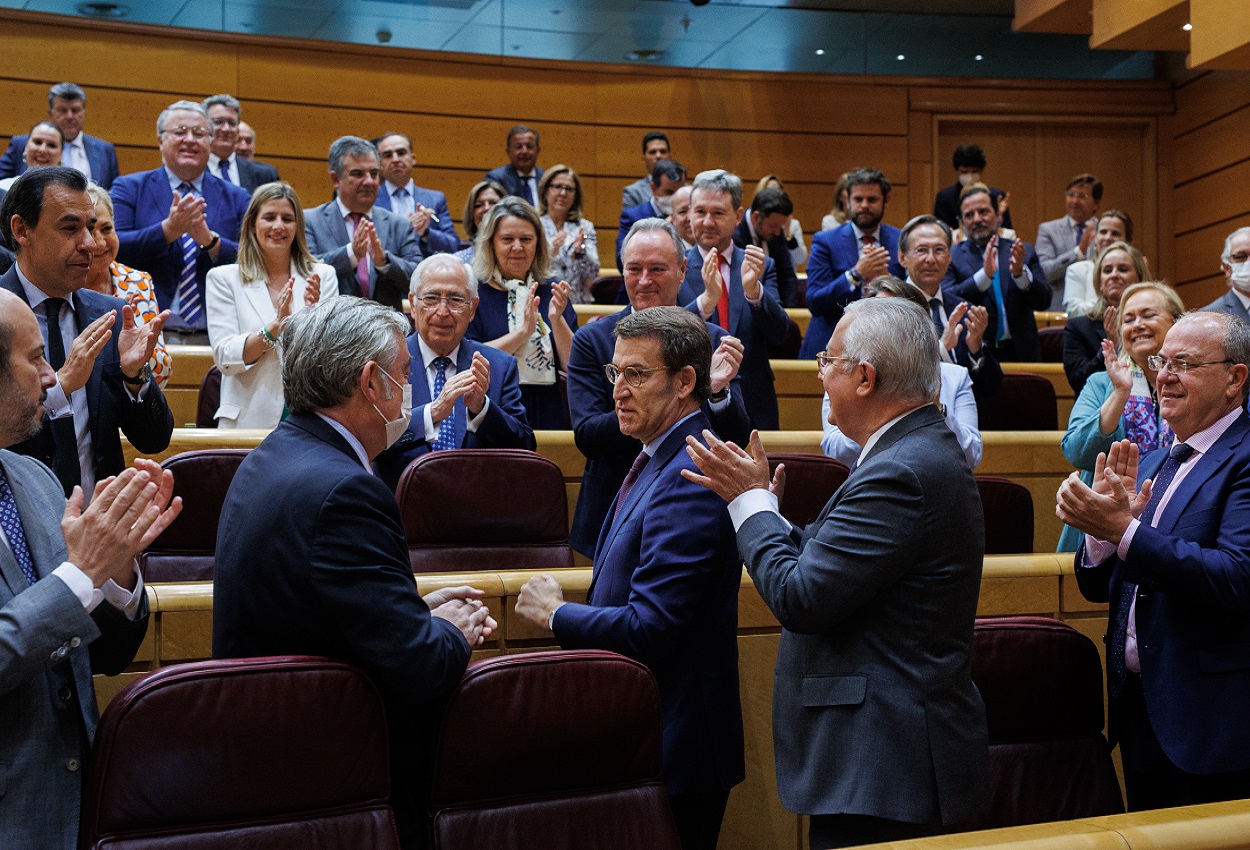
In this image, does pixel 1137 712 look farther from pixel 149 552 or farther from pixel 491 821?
pixel 149 552

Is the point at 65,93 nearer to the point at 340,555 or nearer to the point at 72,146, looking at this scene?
the point at 72,146

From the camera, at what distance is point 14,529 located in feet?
5.12

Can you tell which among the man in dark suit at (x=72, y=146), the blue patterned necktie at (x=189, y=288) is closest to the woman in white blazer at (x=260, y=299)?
the blue patterned necktie at (x=189, y=288)

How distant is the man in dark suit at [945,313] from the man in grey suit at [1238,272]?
0.78 meters

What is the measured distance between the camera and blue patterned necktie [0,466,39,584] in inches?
60.9

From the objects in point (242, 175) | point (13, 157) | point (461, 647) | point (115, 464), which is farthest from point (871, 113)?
point (461, 647)

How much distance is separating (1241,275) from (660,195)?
323cm

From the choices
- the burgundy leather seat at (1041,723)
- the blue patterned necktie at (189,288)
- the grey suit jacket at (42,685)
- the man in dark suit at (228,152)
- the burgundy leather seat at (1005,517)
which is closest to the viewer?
the grey suit jacket at (42,685)

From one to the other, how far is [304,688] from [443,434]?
1594 mm

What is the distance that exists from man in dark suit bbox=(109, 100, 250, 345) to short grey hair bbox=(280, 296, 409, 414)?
228cm

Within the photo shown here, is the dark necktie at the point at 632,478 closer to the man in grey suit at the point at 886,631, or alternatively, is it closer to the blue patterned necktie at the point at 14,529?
the man in grey suit at the point at 886,631

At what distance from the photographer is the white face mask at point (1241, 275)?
162 inches

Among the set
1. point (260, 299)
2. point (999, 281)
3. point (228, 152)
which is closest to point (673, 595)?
point (260, 299)

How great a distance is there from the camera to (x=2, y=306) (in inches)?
61.2
